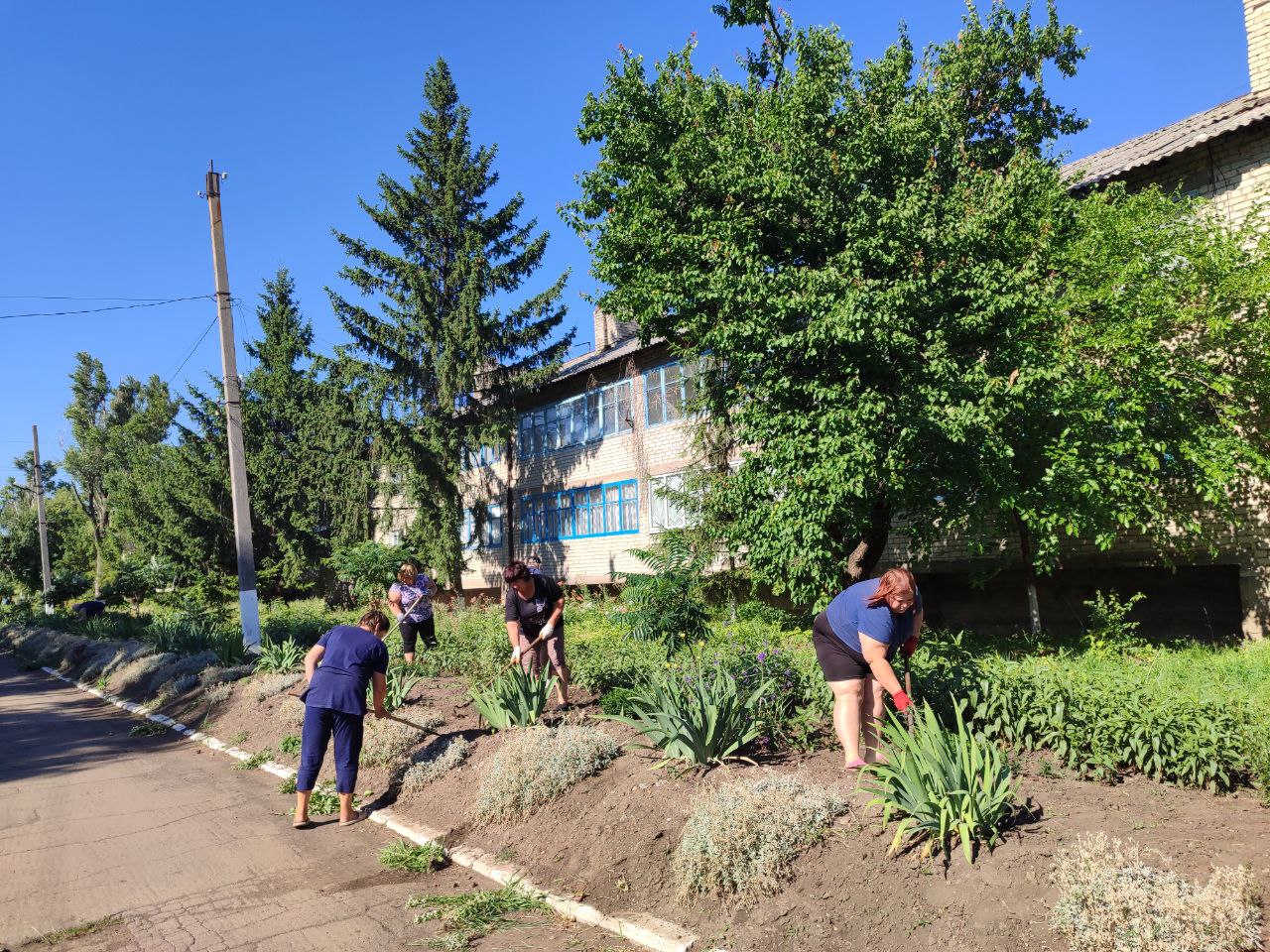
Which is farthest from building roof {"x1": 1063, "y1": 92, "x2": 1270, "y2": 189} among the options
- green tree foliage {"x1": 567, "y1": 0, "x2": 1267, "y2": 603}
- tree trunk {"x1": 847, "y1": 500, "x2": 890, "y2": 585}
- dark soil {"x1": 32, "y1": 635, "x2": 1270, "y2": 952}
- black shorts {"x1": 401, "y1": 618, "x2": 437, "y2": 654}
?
black shorts {"x1": 401, "y1": 618, "x2": 437, "y2": 654}

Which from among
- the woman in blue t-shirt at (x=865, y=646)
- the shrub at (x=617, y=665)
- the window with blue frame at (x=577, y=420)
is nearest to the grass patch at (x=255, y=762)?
the shrub at (x=617, y=665)

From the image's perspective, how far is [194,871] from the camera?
573cm

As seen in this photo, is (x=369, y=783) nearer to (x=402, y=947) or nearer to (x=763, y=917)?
(x=402, y=947)

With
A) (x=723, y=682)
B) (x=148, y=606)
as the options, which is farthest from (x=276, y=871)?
(x=148, y=606)

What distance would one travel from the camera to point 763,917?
421 cm

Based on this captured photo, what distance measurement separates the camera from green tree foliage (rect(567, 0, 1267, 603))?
34.1 feet

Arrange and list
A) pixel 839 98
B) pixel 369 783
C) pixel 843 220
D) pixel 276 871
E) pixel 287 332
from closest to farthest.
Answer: pixel 276 871
pixel 369 783
pixel 843 220
pixel 839 98
pixel 287 332

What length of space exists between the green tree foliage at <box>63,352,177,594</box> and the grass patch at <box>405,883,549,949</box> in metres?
63.5

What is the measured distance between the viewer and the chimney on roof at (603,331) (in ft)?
94.7

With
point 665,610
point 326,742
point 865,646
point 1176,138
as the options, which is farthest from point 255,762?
point 1176,138

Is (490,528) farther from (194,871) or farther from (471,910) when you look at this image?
(471,910)

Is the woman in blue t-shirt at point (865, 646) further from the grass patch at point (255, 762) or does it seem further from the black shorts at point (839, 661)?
the grass patch at point (255, 762)

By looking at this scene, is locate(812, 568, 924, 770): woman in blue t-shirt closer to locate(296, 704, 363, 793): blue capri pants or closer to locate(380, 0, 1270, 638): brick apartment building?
locate(296, 704, 363, 793): blue capri pants

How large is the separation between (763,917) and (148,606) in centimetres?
4124
